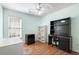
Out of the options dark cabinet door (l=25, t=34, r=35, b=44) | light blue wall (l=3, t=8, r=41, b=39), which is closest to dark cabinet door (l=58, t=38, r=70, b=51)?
dark cabinet door (l=25, t=34, r=35, b=44)

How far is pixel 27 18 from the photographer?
1860 millimetres

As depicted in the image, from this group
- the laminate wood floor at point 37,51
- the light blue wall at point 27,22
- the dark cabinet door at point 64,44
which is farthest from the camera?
the dark cabinet door at point 64,44

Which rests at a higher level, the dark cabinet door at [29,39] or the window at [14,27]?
the window at [14,27]

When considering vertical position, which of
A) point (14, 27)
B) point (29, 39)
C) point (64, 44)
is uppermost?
point (14, 27)

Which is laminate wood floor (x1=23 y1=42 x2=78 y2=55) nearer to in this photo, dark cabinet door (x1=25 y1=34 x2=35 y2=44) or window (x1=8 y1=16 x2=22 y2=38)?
dark cabinet door (x1=25 y1=34 x2=35 y2=44)

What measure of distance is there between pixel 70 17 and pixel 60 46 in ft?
3.53

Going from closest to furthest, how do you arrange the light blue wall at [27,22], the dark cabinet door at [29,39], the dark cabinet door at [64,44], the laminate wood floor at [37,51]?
the laminate wood floor at [37,51], the light blue wall at [27,22], the dark cabinet door at [29,39], the dark cabinet door at [64,44]

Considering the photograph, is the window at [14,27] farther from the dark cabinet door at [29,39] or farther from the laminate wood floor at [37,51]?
the laminate wood floor at [37,51]

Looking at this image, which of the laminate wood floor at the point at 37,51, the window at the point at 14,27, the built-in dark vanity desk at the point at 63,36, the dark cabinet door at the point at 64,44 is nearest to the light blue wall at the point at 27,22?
the window at the point at 14,27

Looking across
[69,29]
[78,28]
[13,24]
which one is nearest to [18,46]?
[13,24]

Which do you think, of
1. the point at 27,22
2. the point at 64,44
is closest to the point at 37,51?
the point at 27,22

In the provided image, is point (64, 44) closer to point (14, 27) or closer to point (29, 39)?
point (29, 39)
